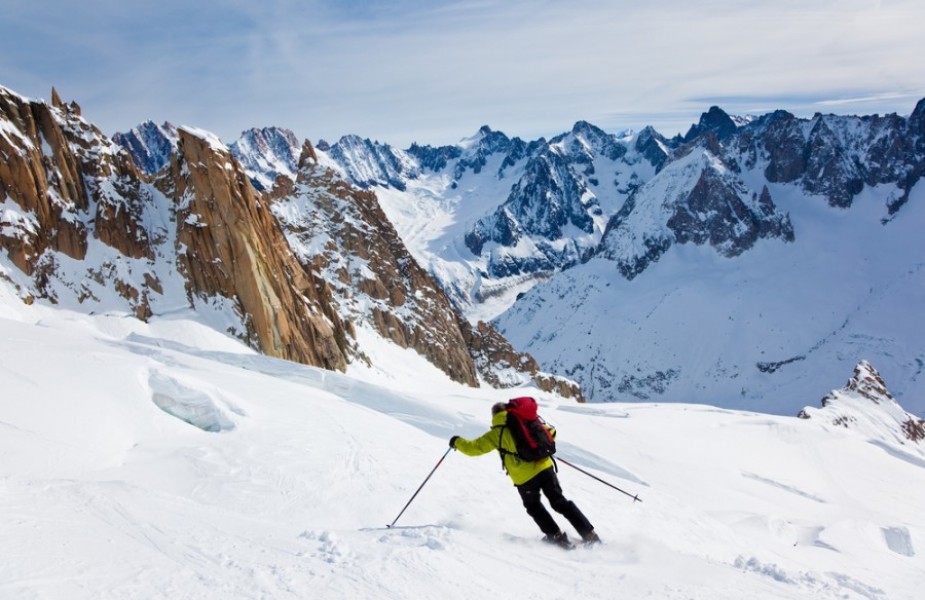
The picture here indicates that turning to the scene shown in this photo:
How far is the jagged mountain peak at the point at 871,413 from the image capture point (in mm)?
79688

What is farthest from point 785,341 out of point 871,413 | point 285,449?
point 285,449

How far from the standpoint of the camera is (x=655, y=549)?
855 centimetres

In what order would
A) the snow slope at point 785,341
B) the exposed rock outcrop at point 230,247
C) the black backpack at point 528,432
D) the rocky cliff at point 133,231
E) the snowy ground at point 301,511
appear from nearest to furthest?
the snowy ground at point 301,511, the black backpack at point 528,432, the rocky cliff at point 133,231, the exposed rock outcrop at point 230,247, the snow slope at point 785,341

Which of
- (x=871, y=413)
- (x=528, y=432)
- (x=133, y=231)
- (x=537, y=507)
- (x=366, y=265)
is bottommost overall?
(x=871, y=413)

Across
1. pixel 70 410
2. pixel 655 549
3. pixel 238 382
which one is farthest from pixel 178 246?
pixel 655 549

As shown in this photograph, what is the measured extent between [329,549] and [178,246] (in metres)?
48.7

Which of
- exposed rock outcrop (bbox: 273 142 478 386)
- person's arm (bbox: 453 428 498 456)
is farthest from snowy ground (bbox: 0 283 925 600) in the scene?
exposed rock outcrop (bbox: 273 142 478 386)

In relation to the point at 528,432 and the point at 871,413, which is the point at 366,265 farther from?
the point at 528,432

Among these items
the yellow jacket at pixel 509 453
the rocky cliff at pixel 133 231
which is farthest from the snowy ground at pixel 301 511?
the rocky cliff at pixel 133 231

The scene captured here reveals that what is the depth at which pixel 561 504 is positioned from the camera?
857 centimetres

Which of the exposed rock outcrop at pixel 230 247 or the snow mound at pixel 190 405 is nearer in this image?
the snow mound at pixel 190 405

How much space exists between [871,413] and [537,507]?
96.7 metres

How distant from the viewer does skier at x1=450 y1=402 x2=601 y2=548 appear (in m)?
8.48

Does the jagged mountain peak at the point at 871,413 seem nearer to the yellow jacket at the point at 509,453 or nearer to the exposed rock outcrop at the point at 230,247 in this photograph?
the exposed rock outcrop at the point at 230,247
